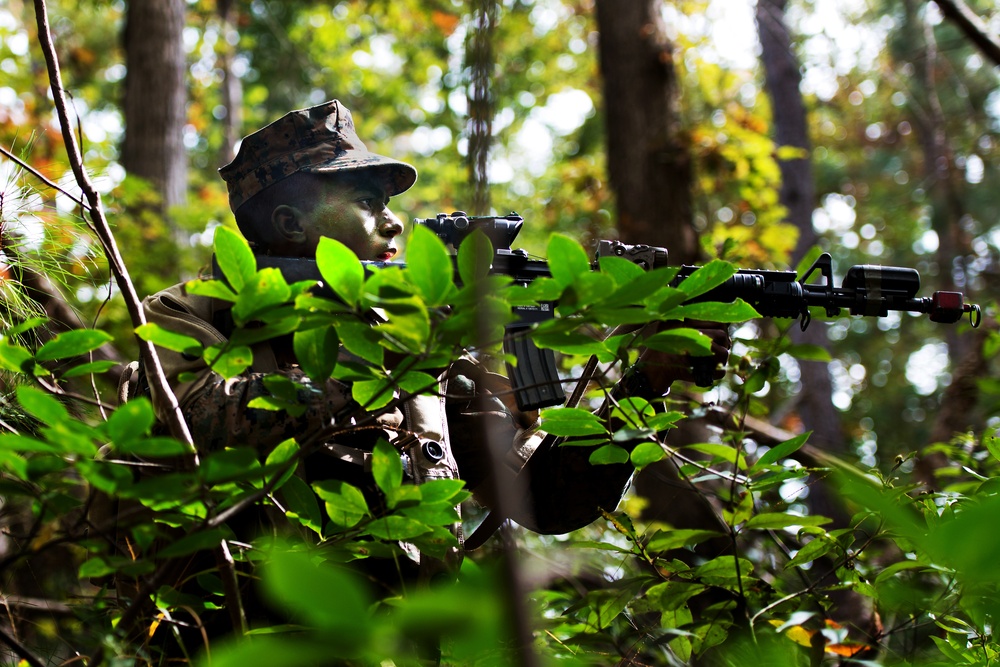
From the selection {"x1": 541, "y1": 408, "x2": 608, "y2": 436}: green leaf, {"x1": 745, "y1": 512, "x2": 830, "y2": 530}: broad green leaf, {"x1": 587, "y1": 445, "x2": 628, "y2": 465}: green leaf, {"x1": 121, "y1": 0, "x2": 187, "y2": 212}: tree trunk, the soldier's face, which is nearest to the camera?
{"x1": 541, "y1": 408, "x2": 608, "y2": 436}: green leaf

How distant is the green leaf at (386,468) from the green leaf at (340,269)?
27cm

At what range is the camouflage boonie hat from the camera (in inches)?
109

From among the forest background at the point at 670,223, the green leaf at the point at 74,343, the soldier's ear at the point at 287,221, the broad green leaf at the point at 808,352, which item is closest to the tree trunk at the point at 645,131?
the forest background at the point at 670,223

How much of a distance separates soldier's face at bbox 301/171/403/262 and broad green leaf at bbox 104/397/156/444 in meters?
1.46

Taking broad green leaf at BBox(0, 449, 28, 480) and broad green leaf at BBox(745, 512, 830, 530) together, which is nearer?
broad green leaf at BBox(0, 449, 28, 480)

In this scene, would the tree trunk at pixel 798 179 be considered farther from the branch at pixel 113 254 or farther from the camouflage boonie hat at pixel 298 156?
the branch at pixel 113 254

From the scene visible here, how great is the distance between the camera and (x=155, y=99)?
8062 mm

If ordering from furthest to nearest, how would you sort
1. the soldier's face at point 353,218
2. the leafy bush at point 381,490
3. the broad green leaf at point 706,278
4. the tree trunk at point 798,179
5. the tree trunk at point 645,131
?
1. the tree trunk at point 798,179
2. the tree trunk at point 645,131
3. the soldier's face at point 353,218
4. the broad green leaf at point 706,278
5. the leafy bush at point 381,490

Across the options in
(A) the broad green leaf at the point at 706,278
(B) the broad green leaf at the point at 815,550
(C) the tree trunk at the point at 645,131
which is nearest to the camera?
(A) the broad green leaf at the point at 706,278

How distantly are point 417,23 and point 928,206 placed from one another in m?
11.1

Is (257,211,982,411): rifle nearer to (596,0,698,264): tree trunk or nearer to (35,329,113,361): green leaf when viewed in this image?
(35,329,113,361): green leaf

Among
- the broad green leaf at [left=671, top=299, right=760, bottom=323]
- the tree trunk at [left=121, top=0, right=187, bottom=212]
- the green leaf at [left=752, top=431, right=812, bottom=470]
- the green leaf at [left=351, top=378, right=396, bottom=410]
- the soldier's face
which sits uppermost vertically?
the tree trunk at [left=121, top=0, right=187, bottom=212]

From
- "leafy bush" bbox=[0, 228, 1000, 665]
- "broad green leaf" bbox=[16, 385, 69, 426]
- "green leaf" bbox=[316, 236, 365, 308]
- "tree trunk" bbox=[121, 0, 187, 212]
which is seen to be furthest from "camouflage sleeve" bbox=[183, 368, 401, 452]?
"tree trunk" bbox=[121, 0, 187, 212]

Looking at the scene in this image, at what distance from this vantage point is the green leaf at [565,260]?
142cm
